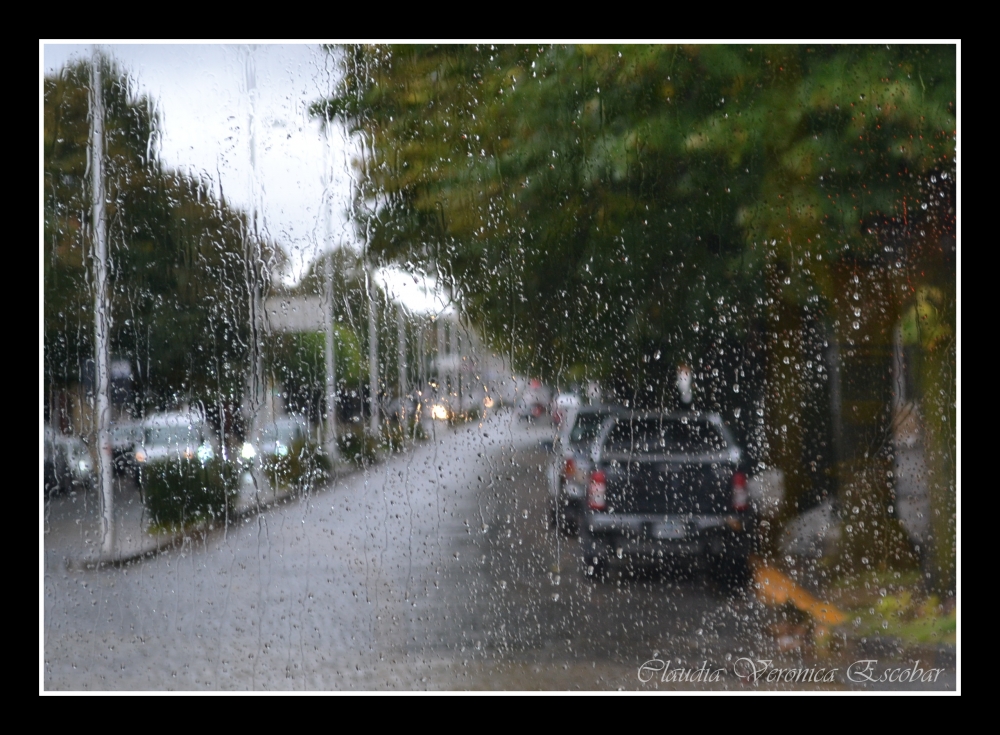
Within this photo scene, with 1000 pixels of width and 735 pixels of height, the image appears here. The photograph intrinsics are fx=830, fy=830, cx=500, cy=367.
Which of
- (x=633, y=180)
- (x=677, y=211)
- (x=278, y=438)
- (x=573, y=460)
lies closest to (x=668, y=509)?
(x=573, y=460)

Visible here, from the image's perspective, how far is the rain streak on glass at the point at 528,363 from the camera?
3375mm

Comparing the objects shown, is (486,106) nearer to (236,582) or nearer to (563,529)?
(563,529)

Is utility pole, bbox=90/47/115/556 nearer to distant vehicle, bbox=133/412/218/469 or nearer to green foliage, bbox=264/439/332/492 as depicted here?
distant vehicle, bbox=133/412/218/469

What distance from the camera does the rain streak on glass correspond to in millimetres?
3375

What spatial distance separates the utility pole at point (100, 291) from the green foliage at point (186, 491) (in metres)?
0.16

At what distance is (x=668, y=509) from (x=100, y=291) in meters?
2.50

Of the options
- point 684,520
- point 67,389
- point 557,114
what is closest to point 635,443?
point 684,520

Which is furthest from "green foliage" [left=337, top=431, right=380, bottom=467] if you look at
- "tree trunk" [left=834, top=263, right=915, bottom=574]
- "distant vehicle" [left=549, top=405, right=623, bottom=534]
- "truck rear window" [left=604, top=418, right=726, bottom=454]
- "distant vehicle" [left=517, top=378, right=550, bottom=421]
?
"tree trunk" [left=834, top=263, right=915, bottom=574]

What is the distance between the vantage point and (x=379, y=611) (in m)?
3.49

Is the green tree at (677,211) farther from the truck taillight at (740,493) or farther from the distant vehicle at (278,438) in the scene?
the distant vehicle at (278,438)

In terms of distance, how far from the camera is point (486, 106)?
346 centimetres

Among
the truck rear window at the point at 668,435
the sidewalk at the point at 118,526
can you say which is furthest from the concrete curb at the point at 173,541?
the truck rear window at the point at 668,435

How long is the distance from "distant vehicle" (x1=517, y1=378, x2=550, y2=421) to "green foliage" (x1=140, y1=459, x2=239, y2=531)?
47.0 inches
